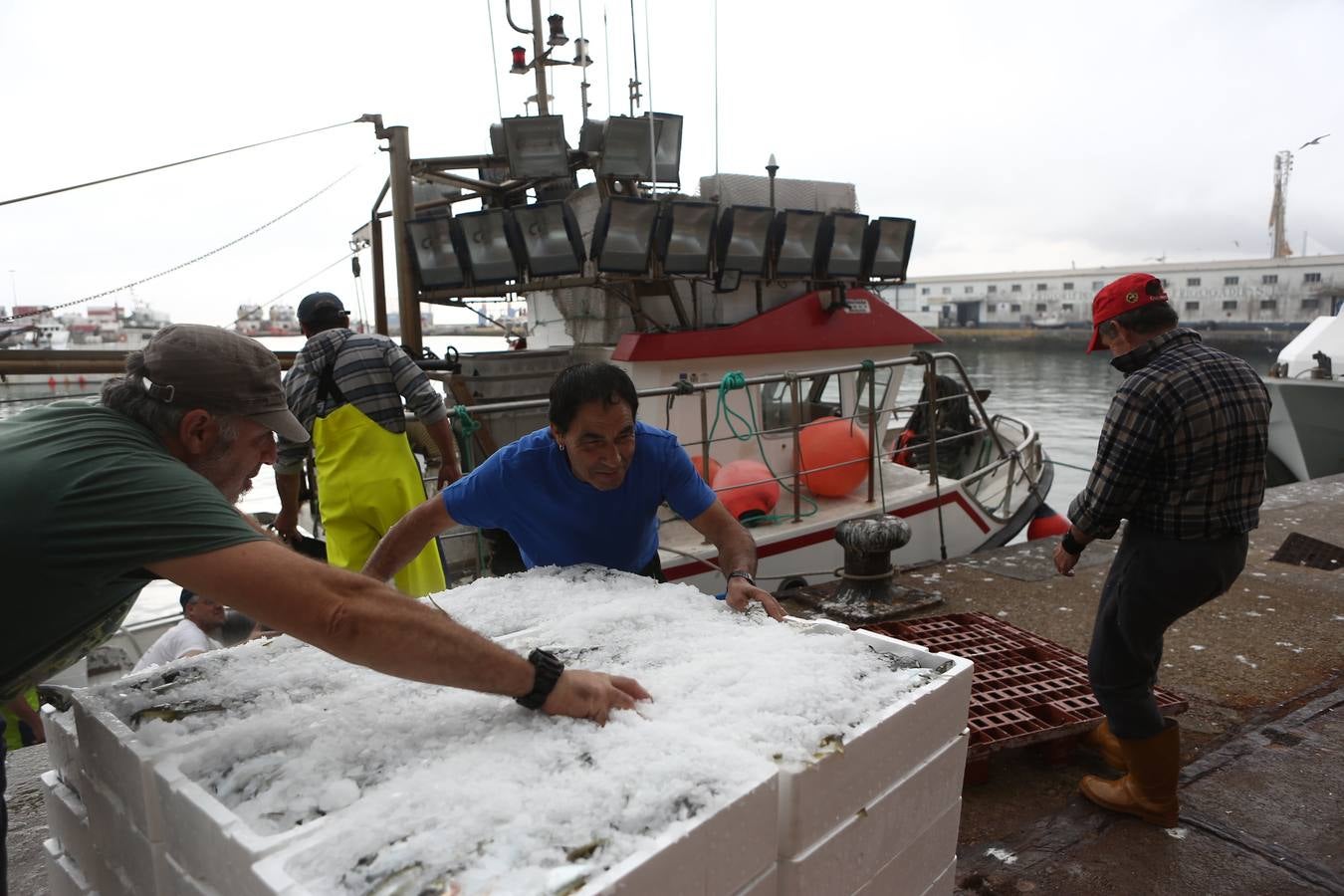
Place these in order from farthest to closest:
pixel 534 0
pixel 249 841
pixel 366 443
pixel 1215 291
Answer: pixel 1215 291 < pixel 534 0 < pixel 366 443 < pixel 249 841

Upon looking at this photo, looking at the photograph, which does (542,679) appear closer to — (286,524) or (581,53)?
(286,524)

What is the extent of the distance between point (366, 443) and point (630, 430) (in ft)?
6.39

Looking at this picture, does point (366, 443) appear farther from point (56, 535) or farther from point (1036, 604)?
point (1036, 604)

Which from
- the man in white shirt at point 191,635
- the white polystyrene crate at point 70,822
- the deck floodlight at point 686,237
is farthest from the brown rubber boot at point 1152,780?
the deck floodlight at point 686,237

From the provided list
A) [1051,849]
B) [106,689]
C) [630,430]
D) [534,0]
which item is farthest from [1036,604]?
[534,0]

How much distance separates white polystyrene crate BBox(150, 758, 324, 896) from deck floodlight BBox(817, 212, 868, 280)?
286 inches

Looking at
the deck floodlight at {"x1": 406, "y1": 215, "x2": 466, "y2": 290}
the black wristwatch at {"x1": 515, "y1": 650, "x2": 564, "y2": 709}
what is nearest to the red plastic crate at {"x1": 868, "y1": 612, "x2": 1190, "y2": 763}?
the black wristwatch at {"x1": 515, "y1": 650, "x2": 564, "y2": 709}

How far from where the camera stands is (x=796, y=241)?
7535 millimetres

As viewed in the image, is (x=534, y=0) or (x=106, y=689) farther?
(x=534, y=0)

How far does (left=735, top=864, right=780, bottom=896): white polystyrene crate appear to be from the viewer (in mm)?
1080

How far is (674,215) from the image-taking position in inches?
273

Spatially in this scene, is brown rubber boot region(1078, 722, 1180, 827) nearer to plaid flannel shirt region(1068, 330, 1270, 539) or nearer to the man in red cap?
the man in red cap

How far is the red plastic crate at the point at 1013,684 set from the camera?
2.70 m

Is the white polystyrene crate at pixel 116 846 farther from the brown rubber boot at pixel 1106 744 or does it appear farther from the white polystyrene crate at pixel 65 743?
the brown rubber boot at pixel 1106 744
